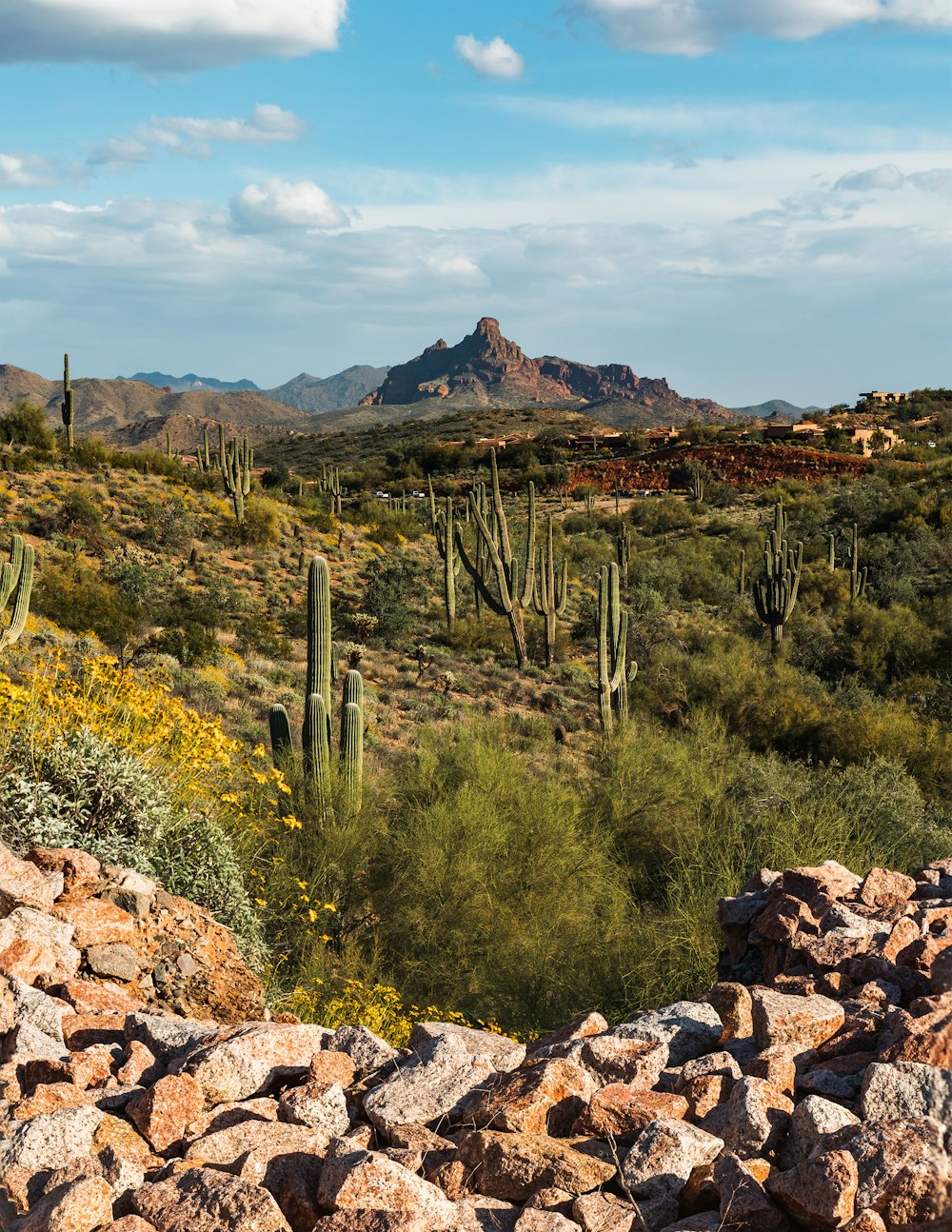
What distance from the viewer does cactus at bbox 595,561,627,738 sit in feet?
67.6

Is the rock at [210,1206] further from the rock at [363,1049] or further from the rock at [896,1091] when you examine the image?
the rock at [896,1091]

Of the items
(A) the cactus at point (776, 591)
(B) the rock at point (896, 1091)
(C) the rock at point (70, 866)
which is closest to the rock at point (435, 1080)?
(B) the rock at point (896, 1091)

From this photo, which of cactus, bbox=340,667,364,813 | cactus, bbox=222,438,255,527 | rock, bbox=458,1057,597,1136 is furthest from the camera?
cactus, bbox=222,438,255,527

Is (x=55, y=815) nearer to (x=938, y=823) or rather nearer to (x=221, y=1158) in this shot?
(x=221, y=1158)

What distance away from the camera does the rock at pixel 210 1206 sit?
3.35 m

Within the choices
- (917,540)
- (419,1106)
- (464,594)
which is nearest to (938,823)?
(419,1106)

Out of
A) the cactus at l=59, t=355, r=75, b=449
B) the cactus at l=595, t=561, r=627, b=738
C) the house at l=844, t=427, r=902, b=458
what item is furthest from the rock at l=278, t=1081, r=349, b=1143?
the house at l=844, t=427, r=902, b=458

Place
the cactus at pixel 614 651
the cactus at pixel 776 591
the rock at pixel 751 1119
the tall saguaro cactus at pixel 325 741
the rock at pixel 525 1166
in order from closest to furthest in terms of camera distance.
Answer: the rock at pixel 525 1166 → the rock at pixel 751 1119 → the tall saguaro cactus at pixel 325 741 → the cactus at pixel 614 651 → the cactus at pixel 776 591

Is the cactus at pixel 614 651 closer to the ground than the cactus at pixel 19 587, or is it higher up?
closer to the ground

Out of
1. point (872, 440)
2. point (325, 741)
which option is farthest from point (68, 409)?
point (872, 440)

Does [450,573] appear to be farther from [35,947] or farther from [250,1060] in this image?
[250,1060]

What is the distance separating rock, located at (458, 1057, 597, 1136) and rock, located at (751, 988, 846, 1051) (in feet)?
3.60

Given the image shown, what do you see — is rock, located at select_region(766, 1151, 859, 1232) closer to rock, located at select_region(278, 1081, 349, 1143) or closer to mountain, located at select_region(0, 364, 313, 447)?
rock, located at select_region(278, 1081, 349, 1143)

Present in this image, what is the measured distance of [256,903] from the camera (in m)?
8.92
